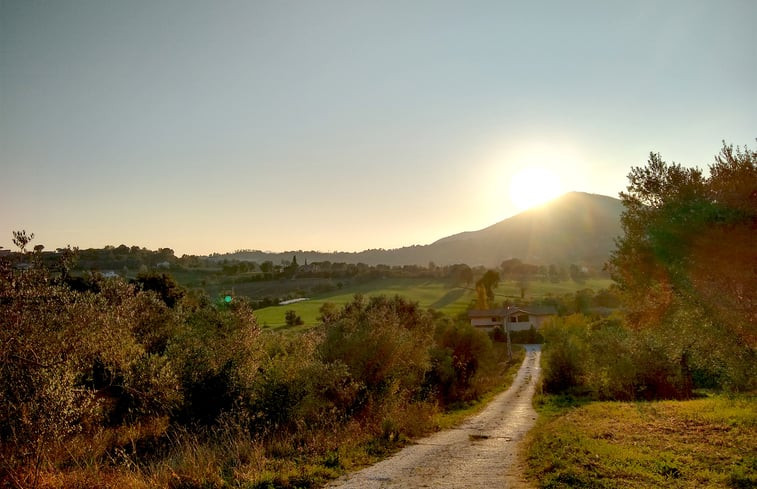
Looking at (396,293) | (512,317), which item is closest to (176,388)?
(396,293)

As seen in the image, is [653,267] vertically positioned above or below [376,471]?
A: above

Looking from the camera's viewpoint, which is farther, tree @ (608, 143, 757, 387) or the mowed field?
the mowed field

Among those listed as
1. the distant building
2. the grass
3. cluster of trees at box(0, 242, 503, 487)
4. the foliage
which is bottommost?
the distant building

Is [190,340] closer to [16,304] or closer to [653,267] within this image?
[16,304]

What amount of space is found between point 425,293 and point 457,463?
113 meters

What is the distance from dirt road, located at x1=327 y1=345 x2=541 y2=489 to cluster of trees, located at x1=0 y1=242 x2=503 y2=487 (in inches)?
53.6

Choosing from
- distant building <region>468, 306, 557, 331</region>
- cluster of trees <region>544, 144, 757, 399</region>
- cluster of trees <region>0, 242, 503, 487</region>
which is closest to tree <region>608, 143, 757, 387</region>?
cluster of trees <region>544, 144, 757, 399</region>

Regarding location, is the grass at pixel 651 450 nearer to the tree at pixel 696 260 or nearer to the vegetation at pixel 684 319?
the vegetation at pixel 684 319

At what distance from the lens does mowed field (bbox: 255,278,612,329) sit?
94.5 metres

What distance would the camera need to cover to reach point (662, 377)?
4038 centimetres

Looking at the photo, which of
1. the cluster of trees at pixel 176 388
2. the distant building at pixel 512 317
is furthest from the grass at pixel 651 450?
the distant building at pixel 512 317

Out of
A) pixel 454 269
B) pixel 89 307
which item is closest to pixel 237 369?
pixel 89 307

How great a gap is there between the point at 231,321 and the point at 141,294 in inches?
232

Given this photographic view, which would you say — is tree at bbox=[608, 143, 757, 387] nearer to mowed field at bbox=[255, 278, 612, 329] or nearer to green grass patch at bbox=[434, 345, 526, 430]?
green grass patch at bbox=[434, 345, 526, 430]
